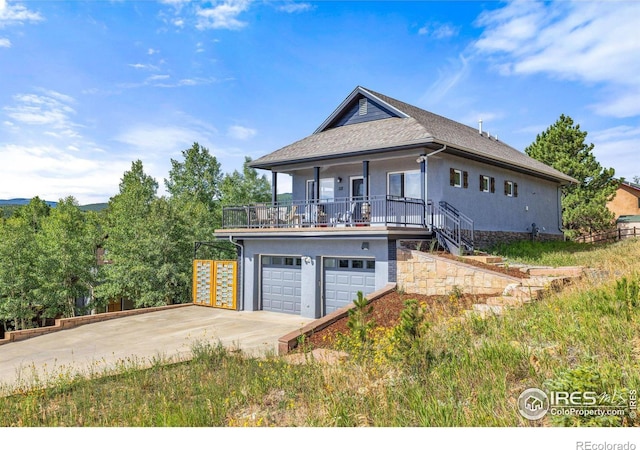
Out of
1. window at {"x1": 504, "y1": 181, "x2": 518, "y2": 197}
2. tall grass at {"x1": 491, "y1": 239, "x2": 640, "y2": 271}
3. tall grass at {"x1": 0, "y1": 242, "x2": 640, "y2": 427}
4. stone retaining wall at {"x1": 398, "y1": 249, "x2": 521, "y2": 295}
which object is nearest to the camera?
tall grass at {"x1": 0, "y1": 242, "x2": 640, "y2": 427}

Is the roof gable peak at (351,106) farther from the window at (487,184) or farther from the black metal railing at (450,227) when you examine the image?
the black metal railing at (450,227)

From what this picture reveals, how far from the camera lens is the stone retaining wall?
39.2 ft

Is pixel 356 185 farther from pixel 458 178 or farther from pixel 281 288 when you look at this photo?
pixel 281 288

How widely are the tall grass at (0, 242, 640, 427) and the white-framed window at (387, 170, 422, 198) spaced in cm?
930

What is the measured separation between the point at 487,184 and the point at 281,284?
10131 millimetres

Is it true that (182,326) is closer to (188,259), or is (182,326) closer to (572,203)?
(188,259)

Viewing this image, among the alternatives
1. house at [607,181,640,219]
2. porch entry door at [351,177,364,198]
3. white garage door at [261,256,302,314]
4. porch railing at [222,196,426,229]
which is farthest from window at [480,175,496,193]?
house at [607,181,640,219]

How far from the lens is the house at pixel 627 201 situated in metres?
40.8

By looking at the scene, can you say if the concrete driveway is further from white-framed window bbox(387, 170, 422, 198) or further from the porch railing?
white-framed window bbox(387, 170, 422, 198)

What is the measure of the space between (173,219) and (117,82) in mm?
12577

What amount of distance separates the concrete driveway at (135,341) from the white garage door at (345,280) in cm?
131

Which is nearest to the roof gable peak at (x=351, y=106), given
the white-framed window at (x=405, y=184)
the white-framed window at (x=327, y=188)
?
the white-framed window at (x=405, y=184)

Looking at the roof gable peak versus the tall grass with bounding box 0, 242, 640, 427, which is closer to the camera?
the tall grass with bounding box 0, 242, 640, 427
